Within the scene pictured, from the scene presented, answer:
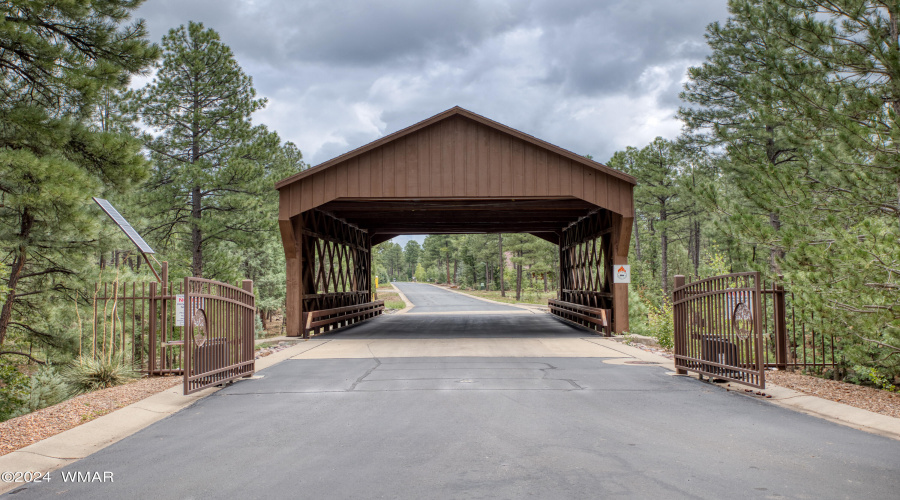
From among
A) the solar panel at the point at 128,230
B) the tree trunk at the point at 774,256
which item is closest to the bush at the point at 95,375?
the solar panel at the point at 128,230

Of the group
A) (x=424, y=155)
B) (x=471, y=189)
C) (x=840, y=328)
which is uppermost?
(x=424, y=155)

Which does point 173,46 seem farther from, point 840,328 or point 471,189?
point 840,328

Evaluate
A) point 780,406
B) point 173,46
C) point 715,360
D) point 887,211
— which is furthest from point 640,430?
point 173,46

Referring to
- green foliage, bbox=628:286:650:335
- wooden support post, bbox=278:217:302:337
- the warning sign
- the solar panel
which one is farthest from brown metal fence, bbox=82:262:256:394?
green foliage, bbox=628:286:650:335

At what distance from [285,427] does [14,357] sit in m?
13.3

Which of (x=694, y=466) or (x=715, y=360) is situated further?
(x=715, y=360)

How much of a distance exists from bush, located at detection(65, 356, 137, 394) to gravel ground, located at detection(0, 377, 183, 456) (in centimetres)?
32

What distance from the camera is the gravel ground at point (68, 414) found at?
5348 millimetres

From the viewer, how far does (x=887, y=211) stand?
7871 millimetres

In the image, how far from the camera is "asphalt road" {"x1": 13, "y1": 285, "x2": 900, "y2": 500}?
386 cm

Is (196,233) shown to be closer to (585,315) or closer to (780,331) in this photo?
(585,315)

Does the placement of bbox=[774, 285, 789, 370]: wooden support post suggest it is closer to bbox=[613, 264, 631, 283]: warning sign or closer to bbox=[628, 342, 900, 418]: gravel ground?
bbox=[628, 342, 900, 418]: gravel ground

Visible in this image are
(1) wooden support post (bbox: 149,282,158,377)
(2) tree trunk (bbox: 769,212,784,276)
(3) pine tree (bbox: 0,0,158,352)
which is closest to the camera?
(3) pine tree (bbox: 0,0,158,352)

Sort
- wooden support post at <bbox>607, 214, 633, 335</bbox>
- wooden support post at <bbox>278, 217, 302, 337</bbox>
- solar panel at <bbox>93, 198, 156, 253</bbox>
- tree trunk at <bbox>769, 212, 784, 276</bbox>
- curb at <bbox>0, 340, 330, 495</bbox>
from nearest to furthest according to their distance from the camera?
curb at <bbox>0, 340, 330, 495</bbox>
solar panel at <bbox>93, 198, 156, 253</bbox>
tree trunk at <bbox>769, 212, 784, 276</bbox>
wooden support post at <bbox>607, 214, 633, 335</bbox>
wooden support post at <bbox>278, 217, 302, 337</bbox>
